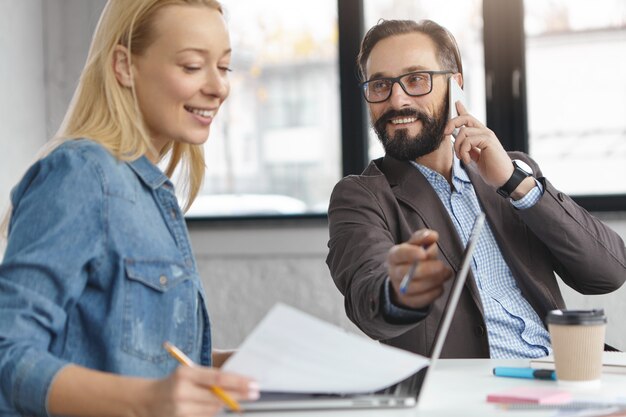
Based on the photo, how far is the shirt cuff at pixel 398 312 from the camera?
1400 mm

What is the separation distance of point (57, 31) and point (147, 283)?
9.64 ft

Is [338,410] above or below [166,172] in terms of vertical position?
below

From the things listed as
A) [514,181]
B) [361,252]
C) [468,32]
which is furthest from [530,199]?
[468,32]

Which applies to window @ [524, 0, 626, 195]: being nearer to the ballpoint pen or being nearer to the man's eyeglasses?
the man's eyeglasses

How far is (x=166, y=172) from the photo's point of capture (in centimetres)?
149

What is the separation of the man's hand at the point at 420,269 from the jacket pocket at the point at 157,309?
12.1 inches

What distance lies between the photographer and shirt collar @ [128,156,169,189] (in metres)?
1.31

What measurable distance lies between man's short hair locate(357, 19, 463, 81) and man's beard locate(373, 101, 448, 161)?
6.1 inches

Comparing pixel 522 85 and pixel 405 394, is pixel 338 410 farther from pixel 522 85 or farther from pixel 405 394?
pixel 522 85

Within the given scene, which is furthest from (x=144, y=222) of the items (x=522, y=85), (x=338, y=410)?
(x=522, y=85)

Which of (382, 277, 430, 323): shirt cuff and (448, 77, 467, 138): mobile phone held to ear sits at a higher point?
(448, 77, 467, 138): mobile phone held to ear

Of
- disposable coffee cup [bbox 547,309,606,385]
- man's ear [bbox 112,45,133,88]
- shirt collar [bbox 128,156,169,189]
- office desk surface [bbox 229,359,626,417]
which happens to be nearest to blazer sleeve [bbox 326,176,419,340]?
office desk surface [bbox 229,359,626,417]

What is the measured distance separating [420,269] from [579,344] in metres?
0.25

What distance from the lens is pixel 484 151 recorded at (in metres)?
1.97
